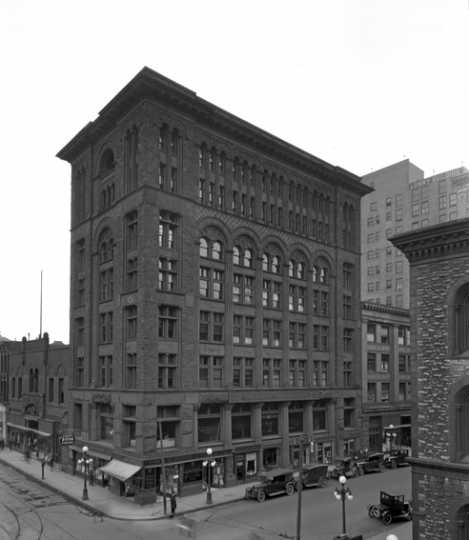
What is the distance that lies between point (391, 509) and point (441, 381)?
521 inches

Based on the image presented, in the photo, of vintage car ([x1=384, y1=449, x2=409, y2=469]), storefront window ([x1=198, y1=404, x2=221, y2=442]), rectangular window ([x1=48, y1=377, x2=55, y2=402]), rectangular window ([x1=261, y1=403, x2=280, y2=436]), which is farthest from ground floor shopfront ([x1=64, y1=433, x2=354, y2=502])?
rectangular window ([x1=48, y1=377, x2=55, y2=402])

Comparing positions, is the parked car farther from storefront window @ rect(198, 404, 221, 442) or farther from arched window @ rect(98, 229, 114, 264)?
arched window @ rect(98, 229, 114, 264)

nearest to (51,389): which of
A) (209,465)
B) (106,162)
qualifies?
(209,465)

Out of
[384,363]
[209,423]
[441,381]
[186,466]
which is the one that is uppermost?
[441,381]

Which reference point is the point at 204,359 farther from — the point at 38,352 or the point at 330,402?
the point at 38,352

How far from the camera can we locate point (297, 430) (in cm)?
4966

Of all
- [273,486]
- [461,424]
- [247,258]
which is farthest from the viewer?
[247,258]

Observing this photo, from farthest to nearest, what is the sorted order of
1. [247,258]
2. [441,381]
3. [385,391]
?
[385,391], [247,258], [441,381]

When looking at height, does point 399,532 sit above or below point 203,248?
below

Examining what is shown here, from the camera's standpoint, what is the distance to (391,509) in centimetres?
3058

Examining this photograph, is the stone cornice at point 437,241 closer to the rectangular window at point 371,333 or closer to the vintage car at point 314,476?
the vintage car at point 314,476

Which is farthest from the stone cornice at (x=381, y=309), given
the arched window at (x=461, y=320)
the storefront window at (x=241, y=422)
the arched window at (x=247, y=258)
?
the arched window at (x=461, y=320)

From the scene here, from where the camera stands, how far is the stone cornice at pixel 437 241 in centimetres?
2084

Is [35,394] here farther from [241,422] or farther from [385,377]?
[385,377]
